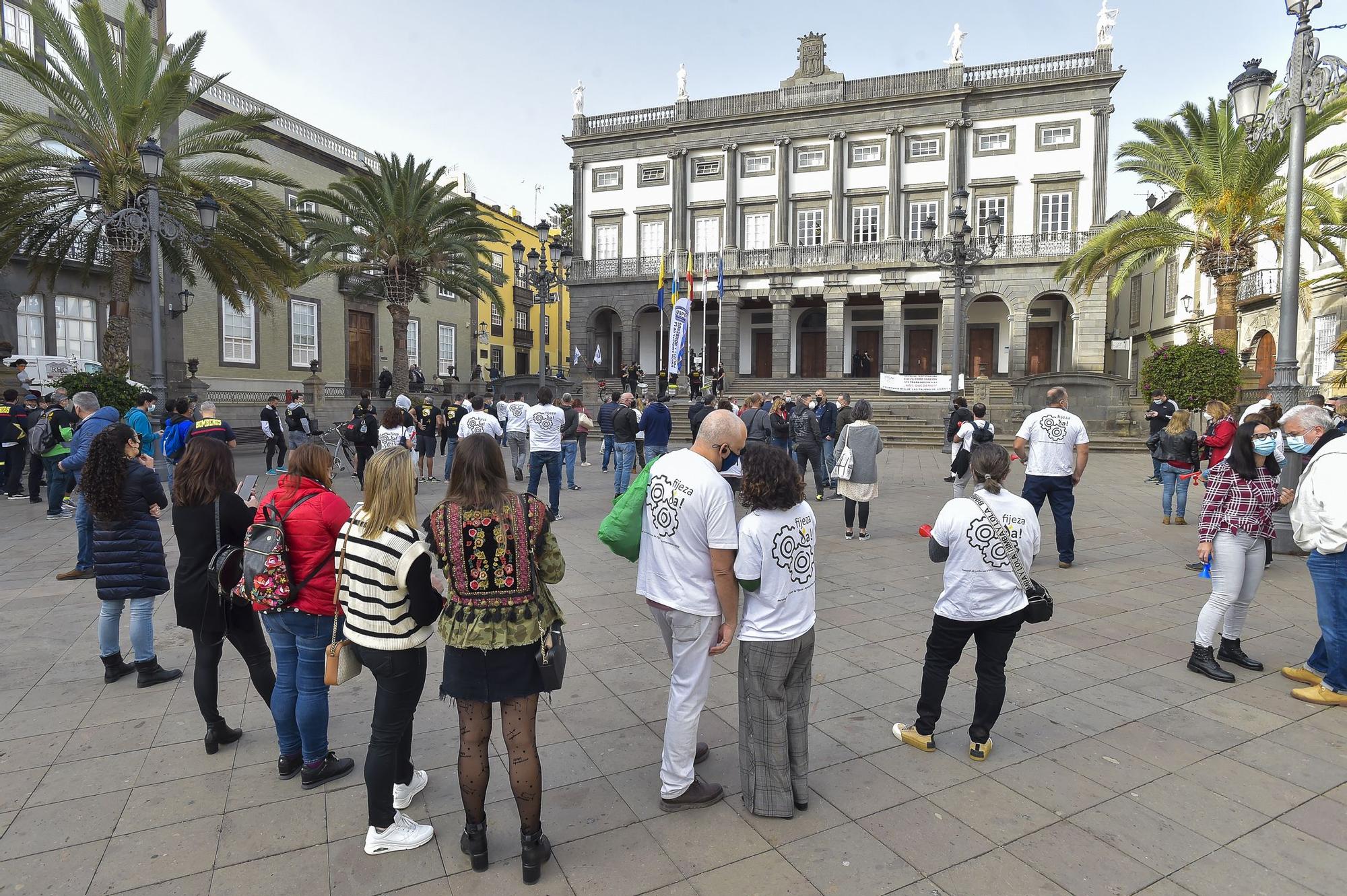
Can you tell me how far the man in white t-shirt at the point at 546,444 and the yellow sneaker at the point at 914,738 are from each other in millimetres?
6932

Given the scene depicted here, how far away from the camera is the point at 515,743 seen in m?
2.84

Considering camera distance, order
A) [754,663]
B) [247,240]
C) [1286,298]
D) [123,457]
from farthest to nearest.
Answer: [247,240]
[1286,298]
[123,457]
[754,663]

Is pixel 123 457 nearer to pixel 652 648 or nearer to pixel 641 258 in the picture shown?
pixel 652 648

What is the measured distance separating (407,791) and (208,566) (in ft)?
5.14

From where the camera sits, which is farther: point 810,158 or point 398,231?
point 810,158

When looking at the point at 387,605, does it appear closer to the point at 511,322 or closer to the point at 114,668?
the point at 114,668

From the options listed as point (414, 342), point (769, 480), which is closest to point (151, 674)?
point (769, 480)

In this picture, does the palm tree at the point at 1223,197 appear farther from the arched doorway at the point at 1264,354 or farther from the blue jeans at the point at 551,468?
the blue jeans at the point at 551,468

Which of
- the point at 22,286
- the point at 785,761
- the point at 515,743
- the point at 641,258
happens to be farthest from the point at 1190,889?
the point at 641,258

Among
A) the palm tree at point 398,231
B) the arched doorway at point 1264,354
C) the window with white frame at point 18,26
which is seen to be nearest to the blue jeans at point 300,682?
the palm tree at point 398,231

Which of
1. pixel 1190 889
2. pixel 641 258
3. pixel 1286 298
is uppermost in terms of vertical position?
pixel 641 258

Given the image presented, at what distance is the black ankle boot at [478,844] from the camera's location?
291 centimetres

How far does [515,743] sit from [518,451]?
36.0 ft

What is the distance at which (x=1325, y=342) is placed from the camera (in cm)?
2286
